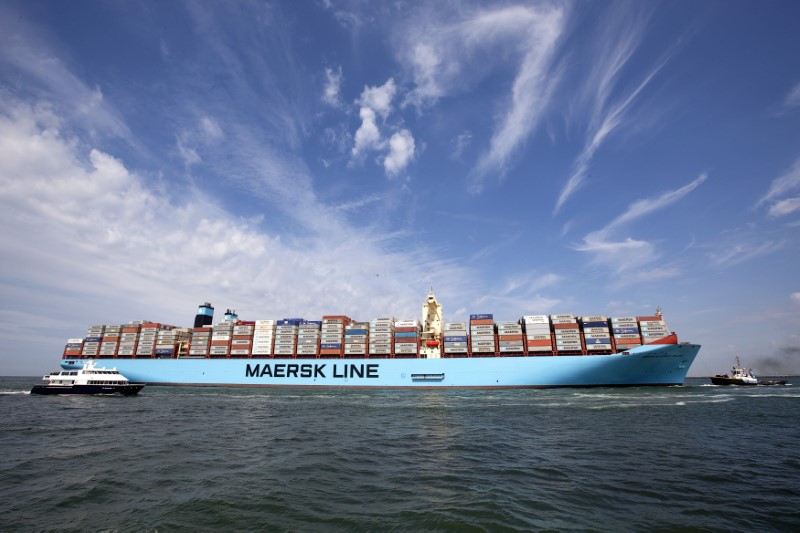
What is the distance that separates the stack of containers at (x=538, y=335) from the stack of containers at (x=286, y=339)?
3999 centimetres

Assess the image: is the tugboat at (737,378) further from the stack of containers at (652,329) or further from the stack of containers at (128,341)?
the stack of containers at (128,341)

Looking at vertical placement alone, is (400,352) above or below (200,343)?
below

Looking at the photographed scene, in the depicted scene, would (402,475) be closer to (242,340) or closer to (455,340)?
(455,340)

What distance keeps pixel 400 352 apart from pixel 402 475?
4766 centimetres

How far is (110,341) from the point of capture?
70.1 metres

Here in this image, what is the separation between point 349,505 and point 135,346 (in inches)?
3051

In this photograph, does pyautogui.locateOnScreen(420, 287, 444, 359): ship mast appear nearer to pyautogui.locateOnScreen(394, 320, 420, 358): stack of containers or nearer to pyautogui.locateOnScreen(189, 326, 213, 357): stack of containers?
pyautogui.locateOnScreen(394, 320, 420, 358): stack of containers

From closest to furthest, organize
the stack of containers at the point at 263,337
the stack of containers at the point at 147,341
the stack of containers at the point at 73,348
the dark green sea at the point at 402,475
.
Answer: the dark green sea at the point at 402,475
the stack of containers at the point at 263,337
the stack of containers at the point at 147,341
the stack of containers at the point at 73,348

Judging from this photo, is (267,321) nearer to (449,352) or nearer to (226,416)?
(449,352)

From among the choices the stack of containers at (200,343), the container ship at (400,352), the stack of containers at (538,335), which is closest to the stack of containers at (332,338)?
the container ship at (400,352)

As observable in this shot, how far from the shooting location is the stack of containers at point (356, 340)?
61.3 metres

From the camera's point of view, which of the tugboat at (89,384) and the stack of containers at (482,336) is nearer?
the tugboat at (89,384)

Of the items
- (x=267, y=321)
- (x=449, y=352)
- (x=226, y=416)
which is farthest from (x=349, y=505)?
(x=267, y=321)

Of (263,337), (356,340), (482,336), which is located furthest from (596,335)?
(263,337)
